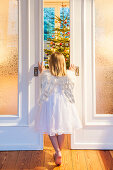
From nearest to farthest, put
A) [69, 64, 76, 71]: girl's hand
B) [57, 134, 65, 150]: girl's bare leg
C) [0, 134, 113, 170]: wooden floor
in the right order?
[0, 134, 113, 170]: wooden floor → [57, 134, 65, 150]: girl's bare leg → [69, 64, 76, 71]: girl's hand

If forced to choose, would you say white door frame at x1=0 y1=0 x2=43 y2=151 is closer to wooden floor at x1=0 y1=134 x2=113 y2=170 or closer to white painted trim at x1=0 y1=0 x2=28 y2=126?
white painted trim at x1=0 y1=0 x2=28 y2=126

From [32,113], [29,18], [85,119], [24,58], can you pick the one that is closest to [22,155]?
[32,113]

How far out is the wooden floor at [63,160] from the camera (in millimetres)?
1973

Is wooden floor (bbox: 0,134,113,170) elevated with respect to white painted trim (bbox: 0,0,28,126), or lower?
lower

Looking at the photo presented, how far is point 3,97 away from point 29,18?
95cm

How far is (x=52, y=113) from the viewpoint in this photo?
202 cm

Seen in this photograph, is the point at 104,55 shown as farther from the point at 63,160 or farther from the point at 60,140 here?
the point at 63,160

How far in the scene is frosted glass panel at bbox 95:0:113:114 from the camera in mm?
2430

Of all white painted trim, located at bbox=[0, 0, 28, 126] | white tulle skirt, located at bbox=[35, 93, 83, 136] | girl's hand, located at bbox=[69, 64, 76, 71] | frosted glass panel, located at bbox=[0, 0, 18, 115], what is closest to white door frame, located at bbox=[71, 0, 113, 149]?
girl's hand, located at bbox=[69, 64, 76, 71]

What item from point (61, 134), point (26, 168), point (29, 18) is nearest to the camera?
point (26, 168)

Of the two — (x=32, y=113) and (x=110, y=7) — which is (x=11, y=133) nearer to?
(x=32, y=113)

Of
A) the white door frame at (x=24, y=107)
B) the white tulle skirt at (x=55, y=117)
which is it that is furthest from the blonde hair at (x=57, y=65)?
the white door frame at (x=24, y=107)

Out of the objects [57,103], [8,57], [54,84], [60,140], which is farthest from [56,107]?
[8,57]

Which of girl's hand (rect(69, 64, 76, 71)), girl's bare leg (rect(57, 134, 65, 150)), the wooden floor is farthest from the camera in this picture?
girl's hand (rect(69, 64, 76, 71))
